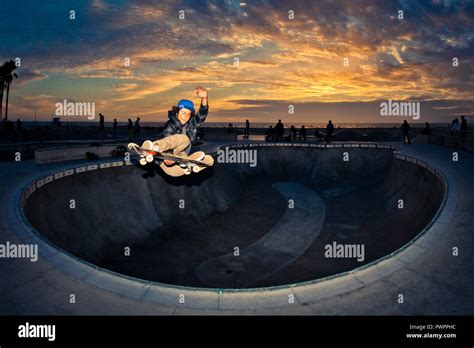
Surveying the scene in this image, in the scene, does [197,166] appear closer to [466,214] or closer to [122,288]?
[122,288]

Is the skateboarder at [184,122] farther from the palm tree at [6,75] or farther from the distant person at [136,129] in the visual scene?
the palm tree at [6,75]

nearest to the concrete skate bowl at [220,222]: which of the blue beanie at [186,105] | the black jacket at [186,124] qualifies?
the black jacket at [186,124]

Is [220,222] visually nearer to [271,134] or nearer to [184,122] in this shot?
[184,122]

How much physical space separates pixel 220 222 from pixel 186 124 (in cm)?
809

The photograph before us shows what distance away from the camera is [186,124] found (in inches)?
339

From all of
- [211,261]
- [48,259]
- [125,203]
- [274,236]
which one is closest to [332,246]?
[274,236]

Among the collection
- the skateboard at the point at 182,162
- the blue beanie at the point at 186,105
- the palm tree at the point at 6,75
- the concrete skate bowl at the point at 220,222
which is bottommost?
the concrete skate bowl at the point at 220,222

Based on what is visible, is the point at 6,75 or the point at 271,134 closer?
the point at 271,134

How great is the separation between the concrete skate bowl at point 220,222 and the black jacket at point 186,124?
4.46m

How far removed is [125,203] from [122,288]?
340 inches

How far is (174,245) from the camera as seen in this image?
13.0 m

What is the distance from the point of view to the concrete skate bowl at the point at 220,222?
10.8 m

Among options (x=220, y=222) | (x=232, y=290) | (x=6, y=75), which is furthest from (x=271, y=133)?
(x=6, y=75)

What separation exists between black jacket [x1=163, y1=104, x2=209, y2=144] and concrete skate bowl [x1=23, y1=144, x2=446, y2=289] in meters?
4.46
